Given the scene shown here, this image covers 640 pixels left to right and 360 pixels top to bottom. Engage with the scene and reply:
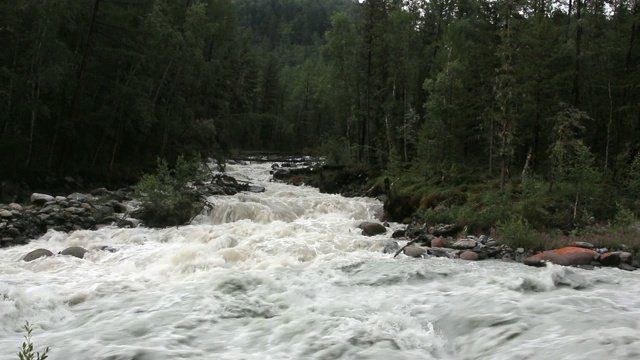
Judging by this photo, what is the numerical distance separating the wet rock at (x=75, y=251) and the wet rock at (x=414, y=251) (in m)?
8.75

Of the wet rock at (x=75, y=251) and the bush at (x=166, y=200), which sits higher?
the bush at (x=166, y=200)

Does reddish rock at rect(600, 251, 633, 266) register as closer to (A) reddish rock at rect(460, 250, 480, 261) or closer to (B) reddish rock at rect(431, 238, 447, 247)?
(A) reddish rock at rect(460, 250, 480, 261)

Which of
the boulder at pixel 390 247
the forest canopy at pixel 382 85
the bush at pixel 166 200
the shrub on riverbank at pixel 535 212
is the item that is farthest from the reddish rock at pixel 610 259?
the bush at pixel 166 200

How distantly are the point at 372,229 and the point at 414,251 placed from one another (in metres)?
3.37

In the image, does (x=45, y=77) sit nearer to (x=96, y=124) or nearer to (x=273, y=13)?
(x=96, y=124)

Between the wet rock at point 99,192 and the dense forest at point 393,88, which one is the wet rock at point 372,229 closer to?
the dense forest at point 393,88

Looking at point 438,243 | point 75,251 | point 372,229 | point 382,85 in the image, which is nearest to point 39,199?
point 75,251

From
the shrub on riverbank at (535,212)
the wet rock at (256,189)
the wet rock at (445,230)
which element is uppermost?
the shrub on riverbank at (535,212)

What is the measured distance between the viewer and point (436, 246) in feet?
46.4

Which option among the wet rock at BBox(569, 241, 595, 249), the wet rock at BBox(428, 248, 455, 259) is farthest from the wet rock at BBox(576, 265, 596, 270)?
the wet rock at BBox(428, 248, 455, 259)

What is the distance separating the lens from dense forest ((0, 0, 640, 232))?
744 inches

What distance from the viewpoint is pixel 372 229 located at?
53.3ft

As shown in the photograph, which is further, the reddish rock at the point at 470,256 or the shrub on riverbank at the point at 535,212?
the shrub on riverbank at the point at 535,212

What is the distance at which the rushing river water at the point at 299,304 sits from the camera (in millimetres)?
6598
